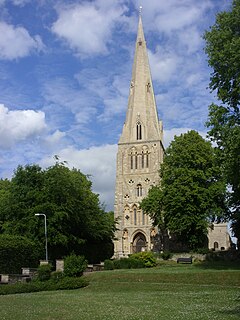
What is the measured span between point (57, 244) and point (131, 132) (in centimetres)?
4183

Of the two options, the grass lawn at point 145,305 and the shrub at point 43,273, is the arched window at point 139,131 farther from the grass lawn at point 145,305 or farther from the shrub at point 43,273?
the grass lawn at point 145,305

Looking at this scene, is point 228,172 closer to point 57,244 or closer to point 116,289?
point 116,289

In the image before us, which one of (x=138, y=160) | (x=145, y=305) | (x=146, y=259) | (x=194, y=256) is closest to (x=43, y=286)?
(x=145, y=305)

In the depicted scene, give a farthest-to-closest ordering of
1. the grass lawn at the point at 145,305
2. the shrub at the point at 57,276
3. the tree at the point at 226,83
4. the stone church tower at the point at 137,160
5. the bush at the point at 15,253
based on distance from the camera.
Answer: the stone church tower at the point at 137,160
the bush at the point at 15,253
the shrub at the point at 57,276
the tree at the point at 226,83
the grass lawn at the point at 145,305

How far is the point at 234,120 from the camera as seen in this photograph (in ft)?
82.6

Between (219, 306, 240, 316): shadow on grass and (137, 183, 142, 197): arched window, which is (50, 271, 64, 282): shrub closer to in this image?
(219, 306, 240, 316): shadow on grass

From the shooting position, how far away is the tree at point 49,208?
128 feet

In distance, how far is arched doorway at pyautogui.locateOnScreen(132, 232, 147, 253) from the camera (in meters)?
73.6

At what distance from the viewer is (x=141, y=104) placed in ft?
263

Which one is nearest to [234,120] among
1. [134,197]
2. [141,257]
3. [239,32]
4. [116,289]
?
[239,32]

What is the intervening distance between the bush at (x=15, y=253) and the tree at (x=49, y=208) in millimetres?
2806

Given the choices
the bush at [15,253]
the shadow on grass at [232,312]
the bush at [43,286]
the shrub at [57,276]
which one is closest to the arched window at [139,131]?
the bush at [15,253]

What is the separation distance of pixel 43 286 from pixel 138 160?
171 ft

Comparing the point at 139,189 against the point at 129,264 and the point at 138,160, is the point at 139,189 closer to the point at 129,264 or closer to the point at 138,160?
the point at 138,160
